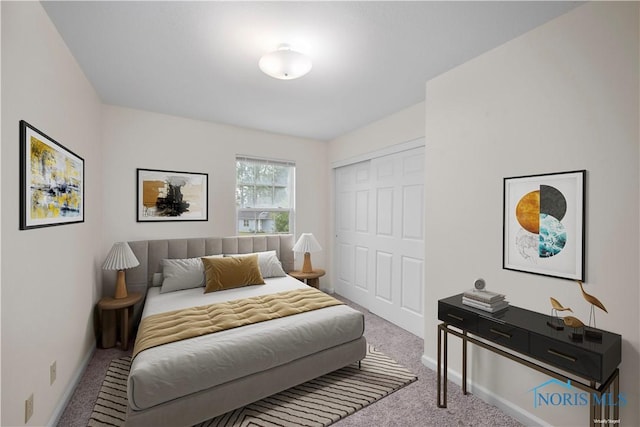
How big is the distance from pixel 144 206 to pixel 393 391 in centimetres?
320

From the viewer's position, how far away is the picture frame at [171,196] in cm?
328

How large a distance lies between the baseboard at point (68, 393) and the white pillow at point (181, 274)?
0.77 metres

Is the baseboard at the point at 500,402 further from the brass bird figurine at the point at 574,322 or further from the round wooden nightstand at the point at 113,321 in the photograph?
the round wooden nightstand at the point at 113,321

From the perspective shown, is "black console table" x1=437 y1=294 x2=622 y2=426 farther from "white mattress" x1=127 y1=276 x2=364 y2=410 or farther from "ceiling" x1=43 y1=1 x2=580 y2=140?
"ceiling" x1=43 y1=1 x2=580 y2=140

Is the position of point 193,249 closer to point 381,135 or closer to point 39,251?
point 39,251

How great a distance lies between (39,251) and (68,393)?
1.15m

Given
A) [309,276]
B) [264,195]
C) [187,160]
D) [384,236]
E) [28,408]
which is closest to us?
[28,408]

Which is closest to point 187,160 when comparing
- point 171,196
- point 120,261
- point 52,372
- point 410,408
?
point 171,196

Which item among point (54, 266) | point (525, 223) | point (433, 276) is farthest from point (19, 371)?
point (525, 223)

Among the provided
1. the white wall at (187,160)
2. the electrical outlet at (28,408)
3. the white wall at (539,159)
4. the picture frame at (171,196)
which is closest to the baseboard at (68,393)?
the electrical outlet at (28,408)

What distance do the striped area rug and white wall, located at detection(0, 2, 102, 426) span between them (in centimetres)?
29

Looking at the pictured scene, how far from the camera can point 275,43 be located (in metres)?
1.95

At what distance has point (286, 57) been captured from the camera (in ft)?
6.20

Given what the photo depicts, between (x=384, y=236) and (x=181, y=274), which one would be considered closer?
(x=181, y=274)
